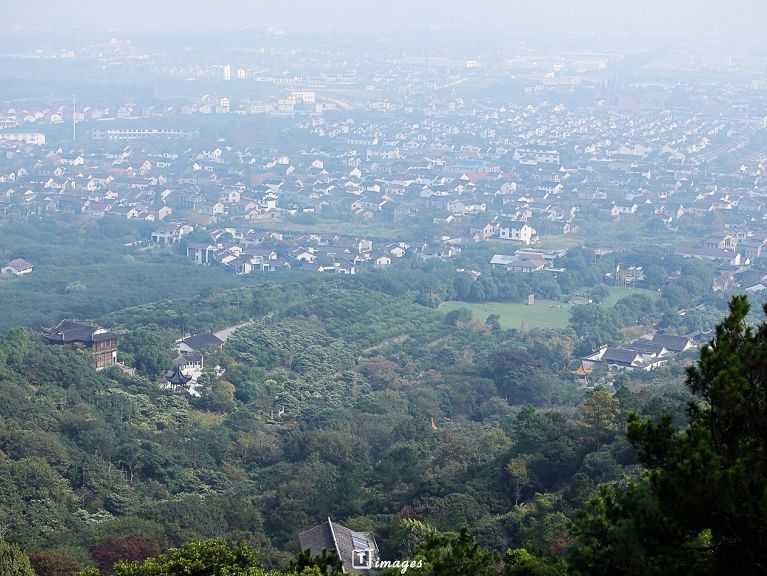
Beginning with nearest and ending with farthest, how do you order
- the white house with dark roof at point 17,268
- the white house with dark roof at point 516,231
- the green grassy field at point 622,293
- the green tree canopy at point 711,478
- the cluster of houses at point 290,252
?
the green tree canopy at point 711,478 < the green grassy field at point 622,293 < the white house with dark roof at point 17,268 < the cluster of houses at point 290,252 < the white house with dark roof at point 516,231

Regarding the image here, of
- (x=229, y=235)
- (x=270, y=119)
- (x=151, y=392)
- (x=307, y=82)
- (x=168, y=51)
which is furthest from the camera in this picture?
(x=168, y=51)

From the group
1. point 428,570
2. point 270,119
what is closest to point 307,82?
point 270,119

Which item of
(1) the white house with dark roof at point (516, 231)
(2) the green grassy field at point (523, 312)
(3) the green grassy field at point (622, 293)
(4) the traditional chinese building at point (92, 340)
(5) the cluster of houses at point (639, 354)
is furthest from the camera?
(1) the white house with dark roof at point (516, 231)

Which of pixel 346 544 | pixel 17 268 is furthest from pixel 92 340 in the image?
pixel 17 268

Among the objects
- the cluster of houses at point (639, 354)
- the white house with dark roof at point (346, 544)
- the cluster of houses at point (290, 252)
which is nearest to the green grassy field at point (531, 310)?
the cluster of houses at point (639, 354)

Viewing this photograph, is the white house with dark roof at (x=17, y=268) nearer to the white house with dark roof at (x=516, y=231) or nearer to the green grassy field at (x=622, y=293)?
the white house with dark roof at (x=516, y=231)

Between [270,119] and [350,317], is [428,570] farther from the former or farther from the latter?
[270,119]

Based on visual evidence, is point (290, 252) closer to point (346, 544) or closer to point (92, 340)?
point (92, 340)

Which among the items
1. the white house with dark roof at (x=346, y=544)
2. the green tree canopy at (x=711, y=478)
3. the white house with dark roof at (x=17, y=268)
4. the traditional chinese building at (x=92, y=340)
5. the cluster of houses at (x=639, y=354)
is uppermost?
the green tree canopy at (x=711, y=478)
